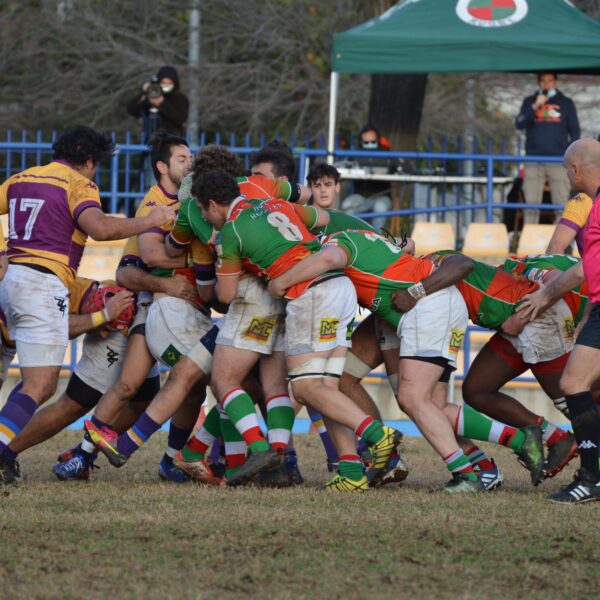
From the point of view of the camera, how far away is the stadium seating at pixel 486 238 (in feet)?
49.9

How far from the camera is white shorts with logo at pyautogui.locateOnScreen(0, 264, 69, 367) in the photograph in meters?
7.85

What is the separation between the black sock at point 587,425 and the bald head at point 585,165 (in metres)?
1.16

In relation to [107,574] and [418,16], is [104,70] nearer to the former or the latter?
[418,16]

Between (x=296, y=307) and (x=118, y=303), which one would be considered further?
(x=118, y=303)

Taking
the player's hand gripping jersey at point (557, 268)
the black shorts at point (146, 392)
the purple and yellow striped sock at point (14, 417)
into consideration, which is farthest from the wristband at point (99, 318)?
the player's hand gripping jersey at point (557, 268)

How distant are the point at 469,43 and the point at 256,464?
8271mm

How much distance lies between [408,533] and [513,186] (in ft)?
36.3

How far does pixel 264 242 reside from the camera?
7582 mm

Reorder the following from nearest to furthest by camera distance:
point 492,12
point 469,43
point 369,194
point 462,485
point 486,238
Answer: point 462,485
point 469,43
point 492,12
point 486,238
point 369,194


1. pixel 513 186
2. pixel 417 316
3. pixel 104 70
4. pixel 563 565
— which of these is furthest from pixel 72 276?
pixel 104 70

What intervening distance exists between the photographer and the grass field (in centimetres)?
842

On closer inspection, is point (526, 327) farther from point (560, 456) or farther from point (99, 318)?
point (99, 318)

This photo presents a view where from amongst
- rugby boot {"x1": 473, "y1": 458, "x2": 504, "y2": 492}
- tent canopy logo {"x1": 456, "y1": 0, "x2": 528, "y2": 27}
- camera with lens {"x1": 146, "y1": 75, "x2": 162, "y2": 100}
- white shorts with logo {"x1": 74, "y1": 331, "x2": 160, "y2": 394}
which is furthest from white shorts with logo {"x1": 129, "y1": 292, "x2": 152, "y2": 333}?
tent canopy logo {"x1": 456, "y1": 0, "x2": 528, "y2": 27}

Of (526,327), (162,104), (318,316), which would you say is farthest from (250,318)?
(162,104)
